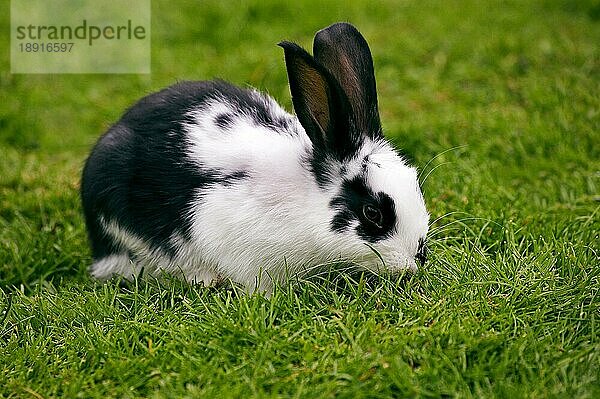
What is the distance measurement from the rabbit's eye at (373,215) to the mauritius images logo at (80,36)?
417 centimetres

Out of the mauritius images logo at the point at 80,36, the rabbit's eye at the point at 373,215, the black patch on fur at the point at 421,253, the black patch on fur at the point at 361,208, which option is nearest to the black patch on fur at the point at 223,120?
the black patch on fur at the point at 361,208

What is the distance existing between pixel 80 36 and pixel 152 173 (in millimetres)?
3879

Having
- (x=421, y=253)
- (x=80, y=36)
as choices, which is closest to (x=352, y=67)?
(x=421, y=253)

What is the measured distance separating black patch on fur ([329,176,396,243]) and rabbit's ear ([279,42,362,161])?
0.55 ft

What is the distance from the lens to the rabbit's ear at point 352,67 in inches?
165

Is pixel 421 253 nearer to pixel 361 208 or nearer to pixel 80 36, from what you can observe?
pixel 361 208

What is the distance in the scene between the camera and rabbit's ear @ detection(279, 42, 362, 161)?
3828mm

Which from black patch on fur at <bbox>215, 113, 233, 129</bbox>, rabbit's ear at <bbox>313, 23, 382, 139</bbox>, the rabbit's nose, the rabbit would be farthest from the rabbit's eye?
black patch on fur at <bbox>215, 113, 233, 129</bbox>

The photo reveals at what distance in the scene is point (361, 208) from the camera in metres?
3.93

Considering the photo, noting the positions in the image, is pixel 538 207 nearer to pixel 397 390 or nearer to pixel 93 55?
pixel 397 390

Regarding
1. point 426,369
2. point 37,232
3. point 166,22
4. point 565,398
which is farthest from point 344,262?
point 166,22

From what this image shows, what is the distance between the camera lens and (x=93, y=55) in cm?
779

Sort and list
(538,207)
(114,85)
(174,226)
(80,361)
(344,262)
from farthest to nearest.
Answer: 1. (114,85)
2. (538,207)
3. (174,226)
4. (344,262)
5. (80,361)

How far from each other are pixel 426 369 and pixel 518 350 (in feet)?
1.27
